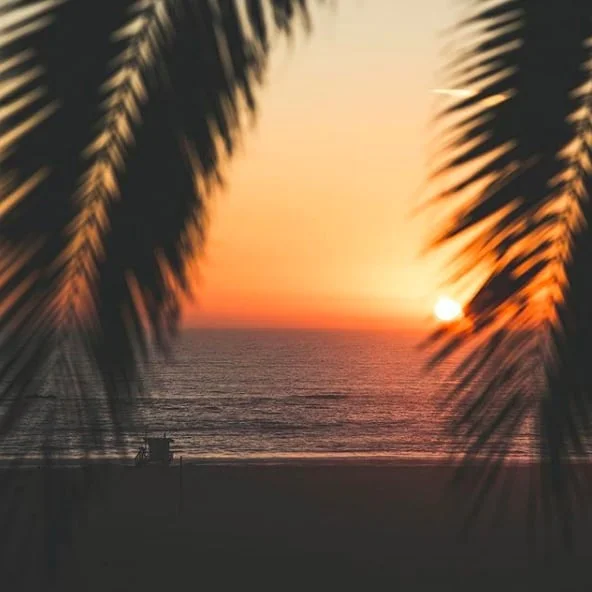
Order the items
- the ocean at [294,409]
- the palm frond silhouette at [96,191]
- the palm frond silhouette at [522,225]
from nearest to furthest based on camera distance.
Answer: the palm frond silhouette at [96,191] < the palm frond silhouette at [522,225] < the ocean at [294,409]

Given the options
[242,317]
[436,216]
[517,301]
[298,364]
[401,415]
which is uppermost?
[436,216]

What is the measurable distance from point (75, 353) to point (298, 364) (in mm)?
94265

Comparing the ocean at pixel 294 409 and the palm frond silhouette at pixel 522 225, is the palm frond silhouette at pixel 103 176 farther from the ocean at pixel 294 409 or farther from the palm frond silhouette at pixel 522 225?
the ocean at pixel 294 409

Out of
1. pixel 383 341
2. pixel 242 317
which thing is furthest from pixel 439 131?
pixel 383 341

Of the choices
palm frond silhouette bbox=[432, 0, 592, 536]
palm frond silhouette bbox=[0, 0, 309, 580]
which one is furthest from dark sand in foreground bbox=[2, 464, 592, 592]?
palm frond silhouette bbox=[0, 0, 309, 580]

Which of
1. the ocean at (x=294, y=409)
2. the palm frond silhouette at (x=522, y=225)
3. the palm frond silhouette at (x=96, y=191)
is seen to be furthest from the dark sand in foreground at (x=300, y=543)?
the palm frond silhouette at (x=96, y=191)

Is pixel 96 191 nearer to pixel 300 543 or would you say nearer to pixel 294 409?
pixel 300 543

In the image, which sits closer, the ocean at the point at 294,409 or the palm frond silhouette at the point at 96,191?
the palm frond silhouette at the point at 96,191

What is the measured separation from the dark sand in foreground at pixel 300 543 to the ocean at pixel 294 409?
328 inches

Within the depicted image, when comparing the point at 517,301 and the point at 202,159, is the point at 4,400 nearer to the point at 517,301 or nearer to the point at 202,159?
the point at 202,159

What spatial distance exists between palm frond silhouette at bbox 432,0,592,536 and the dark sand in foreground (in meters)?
10.2

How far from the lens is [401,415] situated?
A: 59.5m

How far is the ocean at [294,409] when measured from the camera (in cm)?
4853

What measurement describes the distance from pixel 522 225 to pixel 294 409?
61621 mm
